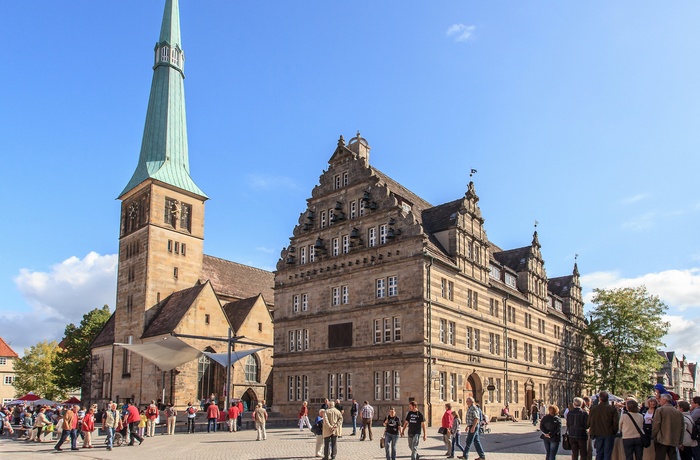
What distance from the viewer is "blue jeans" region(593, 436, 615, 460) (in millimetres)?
13648

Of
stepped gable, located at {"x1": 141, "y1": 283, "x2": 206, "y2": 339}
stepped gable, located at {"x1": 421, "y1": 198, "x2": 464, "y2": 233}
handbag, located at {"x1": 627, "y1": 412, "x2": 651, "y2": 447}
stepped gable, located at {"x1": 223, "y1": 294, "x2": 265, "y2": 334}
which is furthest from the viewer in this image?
stepped gable, located at {"x1": 223, "y1": 294, "x2": 265, "y2": 334}

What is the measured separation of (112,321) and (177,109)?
21.7m

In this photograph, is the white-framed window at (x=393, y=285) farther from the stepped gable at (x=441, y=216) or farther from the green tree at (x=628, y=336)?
the green tree at (x=628, y=336)

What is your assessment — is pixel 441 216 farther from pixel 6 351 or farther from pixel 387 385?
pixel 6 351

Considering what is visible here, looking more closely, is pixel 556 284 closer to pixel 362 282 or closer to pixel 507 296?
pixel 507 296

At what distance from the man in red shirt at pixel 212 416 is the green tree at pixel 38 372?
Result: 4544cm

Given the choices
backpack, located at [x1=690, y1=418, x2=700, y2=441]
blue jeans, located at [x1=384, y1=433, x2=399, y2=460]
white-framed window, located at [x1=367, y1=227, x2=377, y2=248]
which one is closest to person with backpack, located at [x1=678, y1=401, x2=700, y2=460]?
backpack, located at [x1=690, y1=418, x2=700, y2=441]

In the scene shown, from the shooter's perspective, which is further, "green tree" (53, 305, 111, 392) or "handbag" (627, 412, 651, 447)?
"green tree" (53, 305, 111, 392)

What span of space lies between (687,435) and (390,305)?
78.8 ft

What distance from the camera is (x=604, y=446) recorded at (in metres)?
13.7

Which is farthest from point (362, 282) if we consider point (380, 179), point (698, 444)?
point (698, 444)

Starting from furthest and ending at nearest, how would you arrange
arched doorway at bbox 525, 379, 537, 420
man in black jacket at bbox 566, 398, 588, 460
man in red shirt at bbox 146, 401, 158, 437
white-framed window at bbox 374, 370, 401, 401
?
arched doorway at bbox 525, 379, 537, 420, white-framed window at bbox 374, 370, 401, 401, man in red shirt at bbox 146, 401, 158, 437, man in black jacket at bbox 566, 398, 588, 460

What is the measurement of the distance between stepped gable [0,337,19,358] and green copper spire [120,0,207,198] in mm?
41011

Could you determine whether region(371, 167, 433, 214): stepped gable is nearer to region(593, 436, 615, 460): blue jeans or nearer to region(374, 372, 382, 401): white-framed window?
region(374, 372, 382, 401): white-framed window
